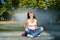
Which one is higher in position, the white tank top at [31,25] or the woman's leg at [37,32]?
the white tank top at [31,25]

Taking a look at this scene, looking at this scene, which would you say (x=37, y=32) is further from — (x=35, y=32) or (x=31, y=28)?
(x=31, y=28)

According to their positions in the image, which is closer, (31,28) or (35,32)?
(35,32)

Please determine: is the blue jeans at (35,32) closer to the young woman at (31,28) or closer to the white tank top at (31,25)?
the young woman at (31,28)

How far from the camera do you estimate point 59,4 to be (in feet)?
55.5

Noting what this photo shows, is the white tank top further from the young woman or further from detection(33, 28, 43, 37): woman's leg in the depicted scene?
detection(33, 28, 43, 37): woman's leg

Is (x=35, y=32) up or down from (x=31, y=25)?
down

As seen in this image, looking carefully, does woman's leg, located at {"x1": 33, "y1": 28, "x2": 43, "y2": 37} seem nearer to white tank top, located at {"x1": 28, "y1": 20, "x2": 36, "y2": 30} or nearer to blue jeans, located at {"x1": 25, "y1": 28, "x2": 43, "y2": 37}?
blue jeans, located at {"x1": 25, "y1": 28, "x2": 43, "y2": 37}

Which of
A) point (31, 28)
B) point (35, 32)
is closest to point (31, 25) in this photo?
point (31, 28)

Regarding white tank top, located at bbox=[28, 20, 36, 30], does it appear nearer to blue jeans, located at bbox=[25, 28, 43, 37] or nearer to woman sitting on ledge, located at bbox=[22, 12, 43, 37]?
woman sitting on ledge, located at bbox=[22, 12, 43, 37]

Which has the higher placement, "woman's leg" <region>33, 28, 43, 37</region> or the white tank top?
the white tank top

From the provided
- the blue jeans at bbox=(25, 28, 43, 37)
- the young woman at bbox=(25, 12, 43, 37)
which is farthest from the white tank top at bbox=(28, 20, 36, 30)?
the blue jeans at bbox=(25, 28, 43, 37)

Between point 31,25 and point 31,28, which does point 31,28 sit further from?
point 31,25

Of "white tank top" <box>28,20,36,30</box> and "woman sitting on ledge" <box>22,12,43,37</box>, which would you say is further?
"white tank top" <box>28,20,36,30</box>

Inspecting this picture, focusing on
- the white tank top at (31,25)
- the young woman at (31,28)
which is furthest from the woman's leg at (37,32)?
the white tank top at (31,25)
